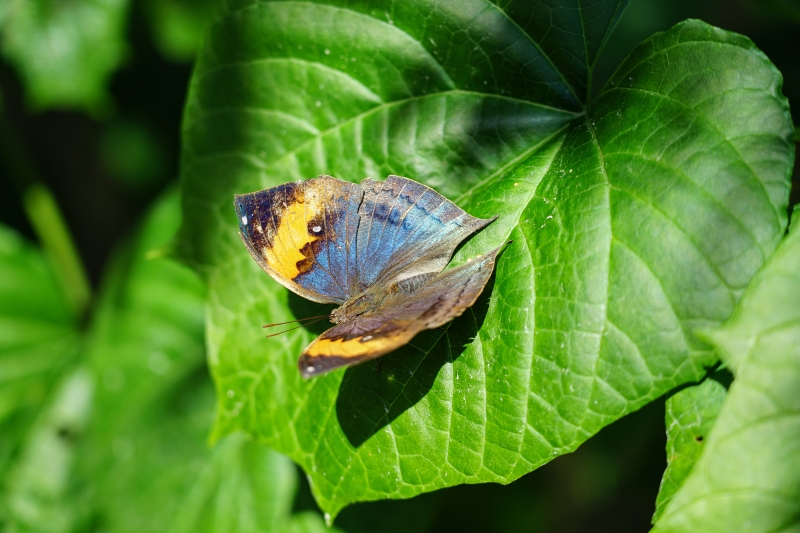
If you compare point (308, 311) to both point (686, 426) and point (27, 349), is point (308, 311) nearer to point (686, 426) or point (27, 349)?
point (686, 426)

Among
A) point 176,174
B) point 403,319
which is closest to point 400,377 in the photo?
point 403,319

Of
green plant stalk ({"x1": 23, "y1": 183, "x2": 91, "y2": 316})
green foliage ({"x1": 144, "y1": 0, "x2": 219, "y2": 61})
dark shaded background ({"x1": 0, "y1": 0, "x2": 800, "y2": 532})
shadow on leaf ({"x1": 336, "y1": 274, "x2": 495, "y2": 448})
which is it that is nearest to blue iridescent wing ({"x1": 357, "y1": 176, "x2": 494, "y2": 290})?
shadow on leaf ({"x1": 336, "y1": 274, "x2": 495, "y2": 448})

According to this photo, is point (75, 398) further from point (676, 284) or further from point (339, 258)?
point (676, 284)

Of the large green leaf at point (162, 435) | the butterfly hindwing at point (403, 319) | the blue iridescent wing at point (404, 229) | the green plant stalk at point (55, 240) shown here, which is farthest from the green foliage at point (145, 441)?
the butterfly hindwing at point (403, 319)

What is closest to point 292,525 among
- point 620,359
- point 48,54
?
point 620,359

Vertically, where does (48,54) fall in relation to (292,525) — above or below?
above
